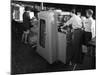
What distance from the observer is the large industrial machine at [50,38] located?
107 inches

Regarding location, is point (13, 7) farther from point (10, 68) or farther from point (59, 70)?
point (59, 70)

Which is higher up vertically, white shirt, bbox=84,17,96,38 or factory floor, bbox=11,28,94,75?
white shirt, bbox=84,17,96,38

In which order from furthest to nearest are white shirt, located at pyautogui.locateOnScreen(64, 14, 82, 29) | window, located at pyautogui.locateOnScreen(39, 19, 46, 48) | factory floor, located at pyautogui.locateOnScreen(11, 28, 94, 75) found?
A: white shirt, located at pyautogui.locateOnScreen(64, 14, 82, 29) < window, located at pyautogui.locateOnScreen(39, 19, 46, 48) < factory floor, located at pyautogui.locateOnScreen(11, 28, 94, 75)

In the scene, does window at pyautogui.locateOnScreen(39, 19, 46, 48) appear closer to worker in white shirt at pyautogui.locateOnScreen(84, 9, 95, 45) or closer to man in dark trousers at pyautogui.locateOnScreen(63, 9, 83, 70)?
man in dark trousers at pyautogui.locateOnScreen(63, 9, 83, 70)

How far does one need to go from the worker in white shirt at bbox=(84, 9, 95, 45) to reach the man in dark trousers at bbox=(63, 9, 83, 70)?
3.7 inches

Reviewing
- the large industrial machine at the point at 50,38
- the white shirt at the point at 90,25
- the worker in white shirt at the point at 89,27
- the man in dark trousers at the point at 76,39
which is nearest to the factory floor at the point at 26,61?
the large industrial machine at the point at 50,38

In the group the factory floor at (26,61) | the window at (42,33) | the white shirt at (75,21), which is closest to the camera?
the factory floor at (26,61)

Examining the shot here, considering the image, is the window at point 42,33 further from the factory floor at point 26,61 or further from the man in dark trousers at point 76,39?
the man in dark trousers at point 76,39

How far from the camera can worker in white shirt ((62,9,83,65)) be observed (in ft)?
9.52

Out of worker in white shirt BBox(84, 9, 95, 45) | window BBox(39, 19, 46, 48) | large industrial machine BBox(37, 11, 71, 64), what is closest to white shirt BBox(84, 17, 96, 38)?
worker in white shirt BBox(84, 9, 95, 45)

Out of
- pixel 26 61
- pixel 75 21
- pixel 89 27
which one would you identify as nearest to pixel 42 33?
pixel 26 61

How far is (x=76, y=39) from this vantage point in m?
2.91

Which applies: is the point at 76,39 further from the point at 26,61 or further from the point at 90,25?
the point at 26,61
